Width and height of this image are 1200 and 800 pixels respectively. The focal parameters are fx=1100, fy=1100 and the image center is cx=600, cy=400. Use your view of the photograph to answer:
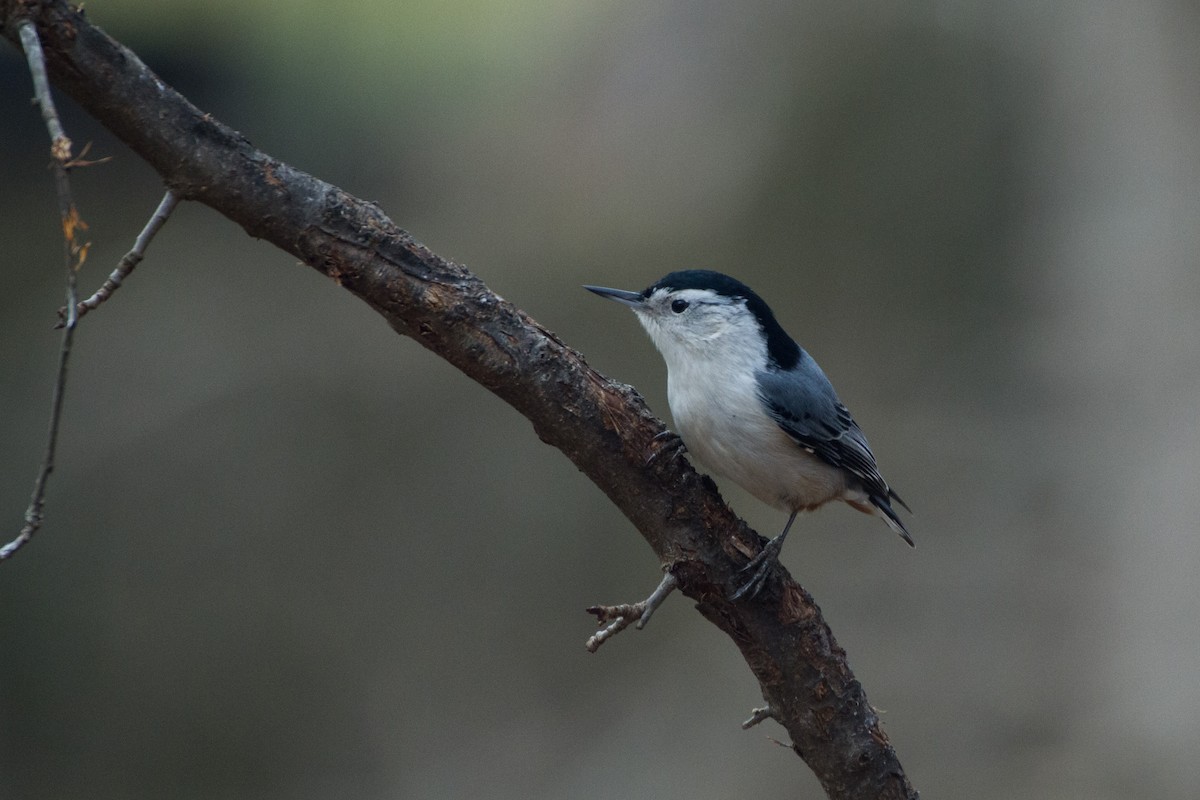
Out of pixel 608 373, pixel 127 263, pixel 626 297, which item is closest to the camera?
pixel 127 263

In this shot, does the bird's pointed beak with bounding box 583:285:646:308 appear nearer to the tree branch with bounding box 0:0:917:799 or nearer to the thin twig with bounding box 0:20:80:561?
the tree branch with bounding box 0:0:917:799

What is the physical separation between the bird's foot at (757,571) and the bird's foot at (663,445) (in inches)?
9.8

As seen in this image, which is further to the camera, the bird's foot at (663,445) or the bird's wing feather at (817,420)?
the bird's wing feather at (817,420)

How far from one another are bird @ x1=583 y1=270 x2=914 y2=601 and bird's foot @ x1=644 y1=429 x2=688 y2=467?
9.1 inches

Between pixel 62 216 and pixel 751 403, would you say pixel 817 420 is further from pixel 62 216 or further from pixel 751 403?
pixel 62 216

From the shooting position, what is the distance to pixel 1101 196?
4.76 meters

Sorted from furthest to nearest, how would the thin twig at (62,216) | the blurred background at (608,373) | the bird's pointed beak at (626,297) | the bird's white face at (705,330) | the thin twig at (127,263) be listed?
the blurred background at (608,373)
the bird's pointed beak at (626,297)
the bird's white face at (705,330)
the thin twig at (127,263)
the thin twig at (62,216)

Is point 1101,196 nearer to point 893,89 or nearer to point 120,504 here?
point 893,89

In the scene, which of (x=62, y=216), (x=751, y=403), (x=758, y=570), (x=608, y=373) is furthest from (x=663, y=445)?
(x=608, y=373)

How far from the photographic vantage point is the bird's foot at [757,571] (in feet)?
6.85

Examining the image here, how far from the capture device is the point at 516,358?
1.92 metres

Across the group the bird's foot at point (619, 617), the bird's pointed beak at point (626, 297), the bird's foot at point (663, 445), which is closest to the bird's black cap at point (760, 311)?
the bird's pointed beak at point (626, 297)

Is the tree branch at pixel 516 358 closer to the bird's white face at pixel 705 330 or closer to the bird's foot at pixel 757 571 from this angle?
the bird's foot at pixel 757 571

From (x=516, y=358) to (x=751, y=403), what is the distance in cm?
70
